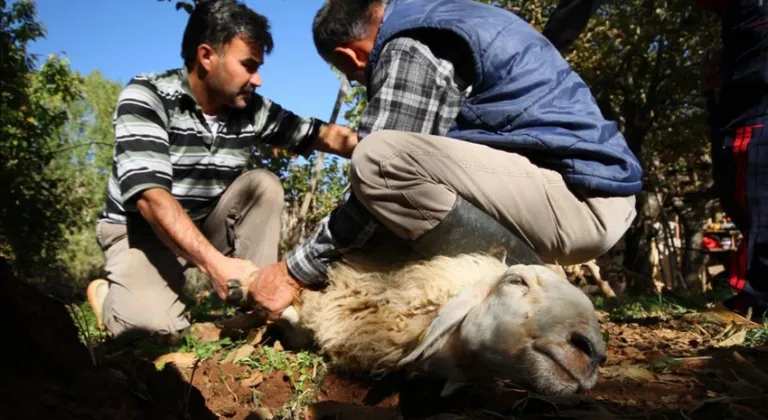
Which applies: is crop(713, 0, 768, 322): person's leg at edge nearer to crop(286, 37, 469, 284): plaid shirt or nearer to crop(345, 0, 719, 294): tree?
crop(286, 37, 469, 284): plaid shirt

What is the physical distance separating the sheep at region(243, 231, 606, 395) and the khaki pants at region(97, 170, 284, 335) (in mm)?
1206

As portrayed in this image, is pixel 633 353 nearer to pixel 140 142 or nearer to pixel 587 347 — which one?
pixel 587 347

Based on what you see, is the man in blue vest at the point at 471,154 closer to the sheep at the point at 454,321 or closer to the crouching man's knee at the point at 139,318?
the sheep at the point at 454,321

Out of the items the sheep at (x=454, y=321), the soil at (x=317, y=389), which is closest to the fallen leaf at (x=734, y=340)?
the soil at (x=317, y=389)

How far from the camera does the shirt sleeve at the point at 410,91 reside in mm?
2814

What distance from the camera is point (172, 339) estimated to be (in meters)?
3.44

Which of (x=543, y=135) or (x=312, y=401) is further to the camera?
(x=543, y=135)

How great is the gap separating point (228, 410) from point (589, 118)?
1848 mm

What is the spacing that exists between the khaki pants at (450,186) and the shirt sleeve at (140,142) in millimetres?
1338

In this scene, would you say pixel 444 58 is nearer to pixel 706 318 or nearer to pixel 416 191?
pixel 416 191

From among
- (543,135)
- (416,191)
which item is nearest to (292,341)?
(416,191)

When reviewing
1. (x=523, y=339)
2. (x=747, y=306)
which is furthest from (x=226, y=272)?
(x=747, y=306)

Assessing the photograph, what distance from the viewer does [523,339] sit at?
6.23 ft

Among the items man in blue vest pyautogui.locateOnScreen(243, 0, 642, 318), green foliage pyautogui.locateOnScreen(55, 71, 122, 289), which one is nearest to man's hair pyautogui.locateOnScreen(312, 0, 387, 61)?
man in blue vest pyautogui.locateOnScreen(243, 0, 642, 318)
